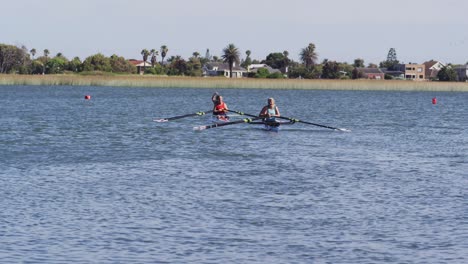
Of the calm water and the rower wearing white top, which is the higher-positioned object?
the rower wearing white top

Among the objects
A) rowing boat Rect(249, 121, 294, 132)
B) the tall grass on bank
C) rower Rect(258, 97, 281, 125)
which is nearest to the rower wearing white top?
rower Rect(258, 97, 281, 125)

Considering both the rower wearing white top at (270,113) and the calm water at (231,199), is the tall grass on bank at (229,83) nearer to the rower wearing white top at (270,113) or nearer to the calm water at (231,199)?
the rower wearing white top at (270,113)

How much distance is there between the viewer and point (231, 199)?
23.0 metres

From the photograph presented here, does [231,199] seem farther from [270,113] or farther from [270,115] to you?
[270,113]

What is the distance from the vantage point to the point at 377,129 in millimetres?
52344

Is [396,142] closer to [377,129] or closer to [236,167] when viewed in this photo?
[377,129]

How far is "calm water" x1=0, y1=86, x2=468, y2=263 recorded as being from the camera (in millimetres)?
17312

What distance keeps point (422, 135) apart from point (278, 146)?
12607 millimetres

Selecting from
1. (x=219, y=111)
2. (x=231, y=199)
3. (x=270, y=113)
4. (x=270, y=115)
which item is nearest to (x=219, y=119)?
(x=219, y=111)

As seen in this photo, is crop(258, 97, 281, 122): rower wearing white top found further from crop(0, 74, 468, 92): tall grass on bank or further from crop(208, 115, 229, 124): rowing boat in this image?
crop(0, 74, 468, 92): tall grass on bank

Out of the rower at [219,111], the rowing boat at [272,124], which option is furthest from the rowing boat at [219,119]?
the rowing boat at [272,124]

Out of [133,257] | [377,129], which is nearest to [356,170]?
[133,257]

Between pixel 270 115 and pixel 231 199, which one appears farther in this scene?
pixel 270 115

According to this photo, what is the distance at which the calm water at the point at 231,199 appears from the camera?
17.3m
